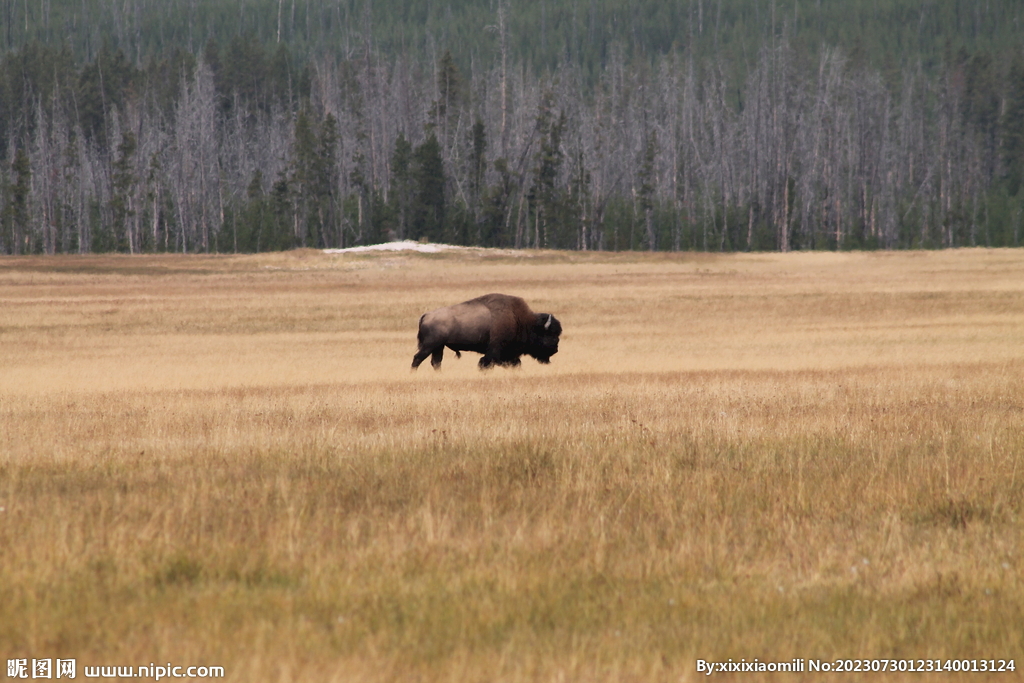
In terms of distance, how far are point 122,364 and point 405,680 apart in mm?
19035

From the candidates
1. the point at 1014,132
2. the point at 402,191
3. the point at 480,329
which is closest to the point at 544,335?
the point at 480,329

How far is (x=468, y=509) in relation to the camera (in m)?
7.00

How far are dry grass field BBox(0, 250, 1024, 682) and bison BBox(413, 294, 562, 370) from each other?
1847mm

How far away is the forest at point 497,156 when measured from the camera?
3447 inches

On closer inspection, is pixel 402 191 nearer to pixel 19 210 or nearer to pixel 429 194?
pixel 429 194

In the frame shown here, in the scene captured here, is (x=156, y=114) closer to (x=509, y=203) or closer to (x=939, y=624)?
(x=509, y=203)

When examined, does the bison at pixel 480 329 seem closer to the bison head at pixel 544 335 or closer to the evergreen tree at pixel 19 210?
the bison head at pixel 544 335

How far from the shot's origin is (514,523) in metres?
6.64

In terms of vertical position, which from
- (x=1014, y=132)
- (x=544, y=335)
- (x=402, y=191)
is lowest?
(x=544, y=335)

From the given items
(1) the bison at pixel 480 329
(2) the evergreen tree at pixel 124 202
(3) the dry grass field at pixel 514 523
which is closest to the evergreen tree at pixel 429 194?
(2) the evergreen tree at pixel 124 202

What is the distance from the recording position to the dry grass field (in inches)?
186

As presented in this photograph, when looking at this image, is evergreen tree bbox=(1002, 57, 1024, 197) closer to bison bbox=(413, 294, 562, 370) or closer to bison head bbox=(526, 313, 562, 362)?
bison head bbox=(526, 313, 562, 362)

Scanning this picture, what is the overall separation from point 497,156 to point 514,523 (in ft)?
307

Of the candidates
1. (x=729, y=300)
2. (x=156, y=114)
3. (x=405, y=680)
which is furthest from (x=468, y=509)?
(x=156, y=114)
